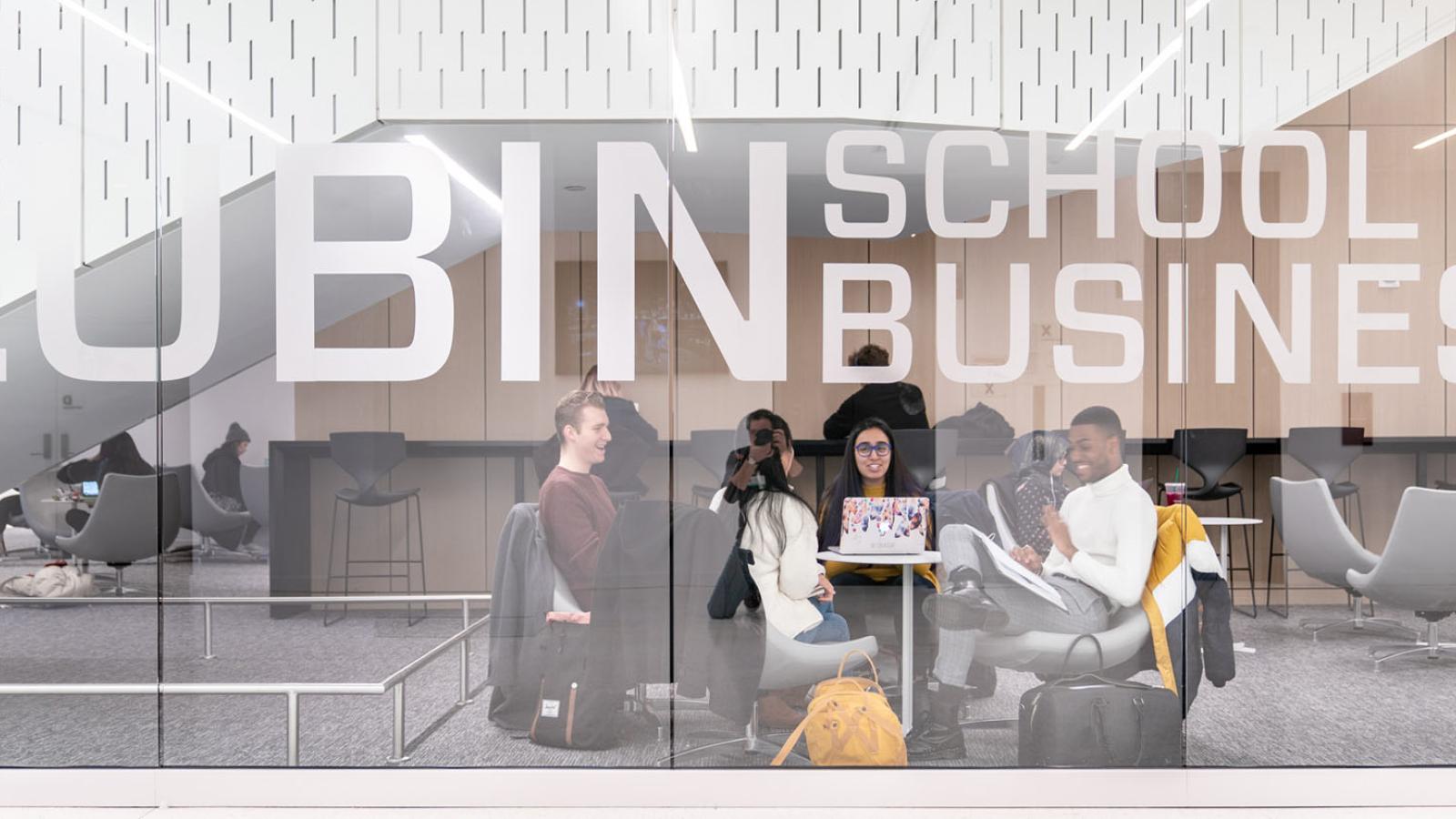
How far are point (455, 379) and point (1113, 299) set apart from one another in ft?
6.64

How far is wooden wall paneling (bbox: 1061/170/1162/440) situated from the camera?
2.86 m

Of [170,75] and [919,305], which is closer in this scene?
[919,305]

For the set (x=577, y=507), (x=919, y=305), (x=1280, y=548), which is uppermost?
(x=919, y=305)

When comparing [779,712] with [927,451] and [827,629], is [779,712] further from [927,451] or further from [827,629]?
[927,451]

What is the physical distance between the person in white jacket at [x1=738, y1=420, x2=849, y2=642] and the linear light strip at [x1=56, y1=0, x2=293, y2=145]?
6.18ft

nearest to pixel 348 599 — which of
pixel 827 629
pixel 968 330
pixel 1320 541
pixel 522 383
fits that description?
pixel 522 383

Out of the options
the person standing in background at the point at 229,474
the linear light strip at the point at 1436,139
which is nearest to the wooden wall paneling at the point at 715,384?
the person standing in background at the point at 229,474

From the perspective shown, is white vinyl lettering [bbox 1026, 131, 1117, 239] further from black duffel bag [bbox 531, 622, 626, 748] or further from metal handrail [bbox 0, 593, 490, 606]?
metal handrail [bbox 0, 593, 490, 606]

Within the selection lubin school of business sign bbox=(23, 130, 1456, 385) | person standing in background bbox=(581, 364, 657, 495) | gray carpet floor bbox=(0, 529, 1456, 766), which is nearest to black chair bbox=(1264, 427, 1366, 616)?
lubin school of business sign bbox=(23, 130, 1456, 385)

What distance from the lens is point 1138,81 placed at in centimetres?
293

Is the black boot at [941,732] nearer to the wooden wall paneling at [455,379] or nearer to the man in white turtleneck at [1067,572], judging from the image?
the man in white turtleneck at [1067,572]
